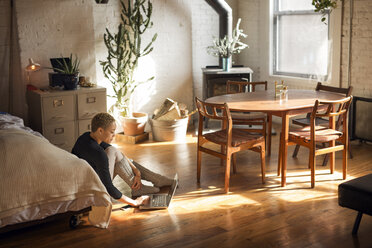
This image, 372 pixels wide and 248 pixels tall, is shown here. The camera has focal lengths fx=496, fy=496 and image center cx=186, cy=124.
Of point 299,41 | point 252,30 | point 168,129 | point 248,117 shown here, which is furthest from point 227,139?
point 252,30

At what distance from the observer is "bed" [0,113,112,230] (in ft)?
11.7

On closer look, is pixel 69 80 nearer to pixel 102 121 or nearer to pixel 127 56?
pixel 127 56

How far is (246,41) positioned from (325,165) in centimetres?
312

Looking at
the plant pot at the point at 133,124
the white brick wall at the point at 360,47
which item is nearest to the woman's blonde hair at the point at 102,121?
the plant pot at the point at 133,124

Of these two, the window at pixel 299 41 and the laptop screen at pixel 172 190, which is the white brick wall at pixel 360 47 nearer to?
the window at pixel 299 41

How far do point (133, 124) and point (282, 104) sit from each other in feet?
7.96

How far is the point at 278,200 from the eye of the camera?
4465 millimetres

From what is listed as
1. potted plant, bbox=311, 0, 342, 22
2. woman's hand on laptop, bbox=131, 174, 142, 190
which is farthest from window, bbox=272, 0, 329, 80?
woman's hand on laptop, bbox=131, 174, 142, 190

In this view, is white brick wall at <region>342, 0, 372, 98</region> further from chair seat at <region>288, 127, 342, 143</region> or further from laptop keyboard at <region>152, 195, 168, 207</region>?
laptop keyboard at <region>152, 195, 168, 207</region>

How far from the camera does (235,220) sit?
4.03 meters

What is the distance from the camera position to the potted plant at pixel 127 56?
21.2 ft

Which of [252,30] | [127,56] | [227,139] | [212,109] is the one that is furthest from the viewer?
[252,30]

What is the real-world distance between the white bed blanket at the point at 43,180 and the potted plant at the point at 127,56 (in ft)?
9.03

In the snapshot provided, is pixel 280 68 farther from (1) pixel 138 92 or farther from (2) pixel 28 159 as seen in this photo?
(2) pixel 28 159
